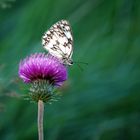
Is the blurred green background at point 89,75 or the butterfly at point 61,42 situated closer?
the butterfly at point 61,42

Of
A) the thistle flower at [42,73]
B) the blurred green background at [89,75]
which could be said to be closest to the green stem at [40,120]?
the thistle flower at [42,73]

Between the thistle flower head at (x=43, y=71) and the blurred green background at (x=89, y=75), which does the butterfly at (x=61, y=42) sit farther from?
the blurred green background at (x=89, y=75)

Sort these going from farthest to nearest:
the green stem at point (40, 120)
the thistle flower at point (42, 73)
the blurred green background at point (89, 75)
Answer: the blurred green background at point (89, 75) → the thistle flower at point (42, 73) → the green stem at point (40, 120)

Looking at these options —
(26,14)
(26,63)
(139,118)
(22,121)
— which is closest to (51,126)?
(22,121)

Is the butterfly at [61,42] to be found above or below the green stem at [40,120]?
above

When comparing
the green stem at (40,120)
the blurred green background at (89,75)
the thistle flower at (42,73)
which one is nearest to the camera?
the green stem at (40,120)

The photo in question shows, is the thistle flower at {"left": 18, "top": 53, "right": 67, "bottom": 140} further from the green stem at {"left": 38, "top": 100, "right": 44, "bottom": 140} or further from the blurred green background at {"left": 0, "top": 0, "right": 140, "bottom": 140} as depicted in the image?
the blurred green background at {"left": 0, "top": 0, "right": 140, "bottom": 140}

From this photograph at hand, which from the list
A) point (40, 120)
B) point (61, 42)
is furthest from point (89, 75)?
point (40, 120)
